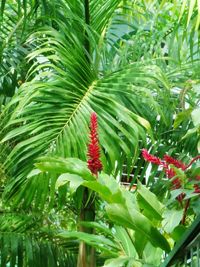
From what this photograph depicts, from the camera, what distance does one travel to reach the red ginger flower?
1.14 metres

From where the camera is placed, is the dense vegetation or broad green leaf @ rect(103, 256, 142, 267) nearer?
broad green leaf @ rect(103, 256, 142, 267)

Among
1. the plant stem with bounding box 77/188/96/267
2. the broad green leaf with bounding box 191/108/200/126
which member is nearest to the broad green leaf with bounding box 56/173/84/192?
the broad green leaf with bounding box 191/108/200/126

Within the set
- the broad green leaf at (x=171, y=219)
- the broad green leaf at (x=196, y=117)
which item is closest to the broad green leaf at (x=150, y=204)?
the broad green leaf at (x=171, y=219)

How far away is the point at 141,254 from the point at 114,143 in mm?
641

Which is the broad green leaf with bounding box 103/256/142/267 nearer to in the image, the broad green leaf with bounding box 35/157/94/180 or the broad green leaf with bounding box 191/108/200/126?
the broad green leaf with bounding box 35/157/94/180

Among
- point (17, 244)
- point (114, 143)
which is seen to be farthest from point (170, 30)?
point (17, 244)

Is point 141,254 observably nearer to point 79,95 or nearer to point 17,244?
point 79,95

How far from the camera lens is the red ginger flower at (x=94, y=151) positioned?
45.1 inches

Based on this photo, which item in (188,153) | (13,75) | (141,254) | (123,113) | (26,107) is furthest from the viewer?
(13,75)

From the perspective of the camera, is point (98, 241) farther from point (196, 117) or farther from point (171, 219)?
point (196, 117)

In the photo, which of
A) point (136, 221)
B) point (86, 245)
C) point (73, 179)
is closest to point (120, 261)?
point (136, 221)

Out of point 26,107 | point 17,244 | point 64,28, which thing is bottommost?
point 17,244

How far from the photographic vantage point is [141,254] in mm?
1404

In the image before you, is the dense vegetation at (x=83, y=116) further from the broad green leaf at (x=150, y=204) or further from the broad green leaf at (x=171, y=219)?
the broad green leaf at (x=171, y=219)
